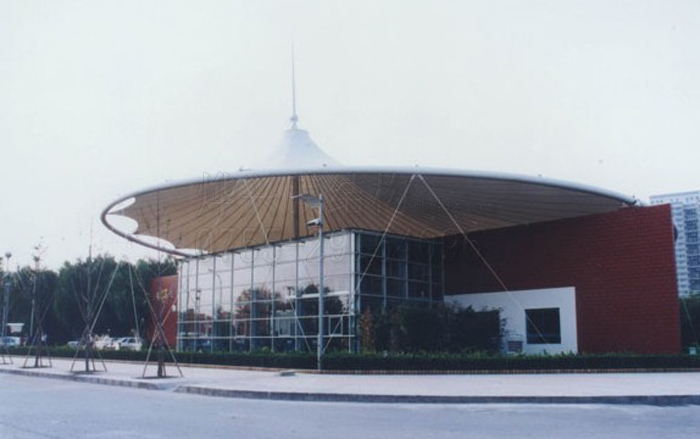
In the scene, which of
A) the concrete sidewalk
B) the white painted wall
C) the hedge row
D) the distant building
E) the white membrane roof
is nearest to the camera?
the concrete sidewalk

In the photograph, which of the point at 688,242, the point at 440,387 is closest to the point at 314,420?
the point at 440,387

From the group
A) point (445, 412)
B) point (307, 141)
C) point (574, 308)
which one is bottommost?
point (445, 412)

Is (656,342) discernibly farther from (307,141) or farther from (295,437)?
(295,437)

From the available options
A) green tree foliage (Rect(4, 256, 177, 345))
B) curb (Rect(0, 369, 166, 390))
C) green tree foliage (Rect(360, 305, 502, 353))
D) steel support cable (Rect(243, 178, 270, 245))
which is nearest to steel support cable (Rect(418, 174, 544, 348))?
green tree foliage (Rect(360, 305, 502, 353))

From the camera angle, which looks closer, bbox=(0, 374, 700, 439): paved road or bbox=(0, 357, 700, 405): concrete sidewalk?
bbox=(0, 374, 700, 439): paved road

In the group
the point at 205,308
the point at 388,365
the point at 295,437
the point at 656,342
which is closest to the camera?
the point at 295,437

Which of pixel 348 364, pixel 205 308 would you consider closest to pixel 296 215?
pixel 205 308

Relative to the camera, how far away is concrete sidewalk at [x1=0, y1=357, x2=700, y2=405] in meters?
14.6

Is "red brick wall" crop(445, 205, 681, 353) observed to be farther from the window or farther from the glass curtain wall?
the glass curtain wall

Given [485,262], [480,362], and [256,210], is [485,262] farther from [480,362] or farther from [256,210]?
[256,210]

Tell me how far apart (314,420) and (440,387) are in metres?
6.09

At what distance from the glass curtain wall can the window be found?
15.7 feet

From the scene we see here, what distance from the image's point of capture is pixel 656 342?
2623 cm

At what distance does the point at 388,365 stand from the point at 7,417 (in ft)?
41.9
